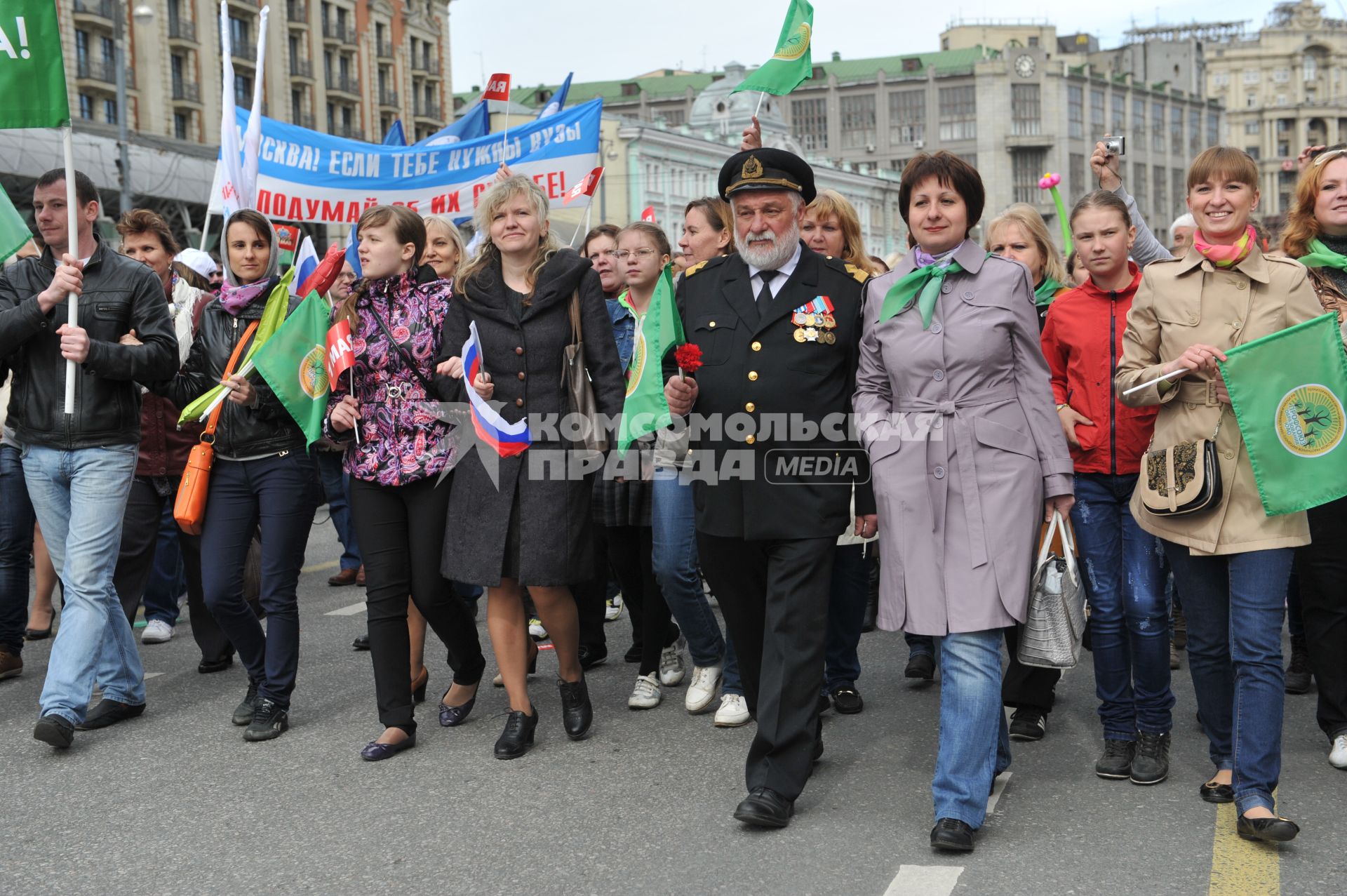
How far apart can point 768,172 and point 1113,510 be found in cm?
168

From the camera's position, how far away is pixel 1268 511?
402cm

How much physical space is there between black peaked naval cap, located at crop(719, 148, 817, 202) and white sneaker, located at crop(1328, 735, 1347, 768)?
8.63 ft

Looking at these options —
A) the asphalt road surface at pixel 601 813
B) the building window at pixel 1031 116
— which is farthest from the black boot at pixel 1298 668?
the building window at pixel 1031 116

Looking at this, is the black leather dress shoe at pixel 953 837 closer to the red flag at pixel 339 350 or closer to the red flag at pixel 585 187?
the red flag at pixel 339 350

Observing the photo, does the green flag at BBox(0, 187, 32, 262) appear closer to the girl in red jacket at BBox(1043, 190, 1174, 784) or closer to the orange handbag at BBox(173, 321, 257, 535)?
the orange handbag at BBox(173, 321, 257, 535)

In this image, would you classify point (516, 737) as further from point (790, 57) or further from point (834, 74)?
point (834, 74)

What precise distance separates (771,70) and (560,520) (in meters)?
2.42

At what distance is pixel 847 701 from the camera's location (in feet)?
18.5

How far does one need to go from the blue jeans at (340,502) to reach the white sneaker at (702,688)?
3.70 m

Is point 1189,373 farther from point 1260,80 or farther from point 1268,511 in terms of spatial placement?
point 1260,80

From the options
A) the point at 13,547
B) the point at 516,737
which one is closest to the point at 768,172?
the point at 516,737

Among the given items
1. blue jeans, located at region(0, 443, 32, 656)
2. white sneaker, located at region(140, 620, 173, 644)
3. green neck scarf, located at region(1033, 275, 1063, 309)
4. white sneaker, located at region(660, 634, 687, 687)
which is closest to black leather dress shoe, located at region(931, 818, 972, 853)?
white sneaker, located at region(660, 634, 687, 687)

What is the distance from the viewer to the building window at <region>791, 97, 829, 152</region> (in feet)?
344

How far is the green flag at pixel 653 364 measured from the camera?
446 centimetres
